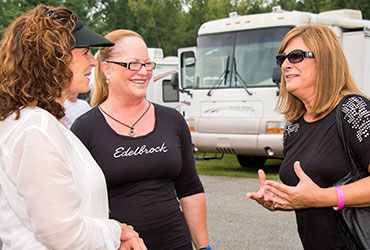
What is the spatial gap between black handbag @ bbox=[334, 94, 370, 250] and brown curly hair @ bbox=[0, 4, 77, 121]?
1.37m

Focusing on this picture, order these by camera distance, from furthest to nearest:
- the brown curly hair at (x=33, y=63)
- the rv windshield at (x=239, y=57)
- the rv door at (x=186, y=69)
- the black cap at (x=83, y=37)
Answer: the rv door at (x=186, y=69) → the rv windshield at (x=239, y=57) → the black cap at (x=83, y=37) → the brown curly hair at (x=33, y=63)

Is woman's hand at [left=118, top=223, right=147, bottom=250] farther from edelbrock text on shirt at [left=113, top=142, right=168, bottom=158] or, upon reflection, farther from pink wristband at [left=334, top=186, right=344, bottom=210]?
pink wristband at [left=334, top=186, right=344, bottom=210]

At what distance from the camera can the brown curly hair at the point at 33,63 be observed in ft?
5.76

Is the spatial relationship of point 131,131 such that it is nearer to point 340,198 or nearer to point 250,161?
point 340,198

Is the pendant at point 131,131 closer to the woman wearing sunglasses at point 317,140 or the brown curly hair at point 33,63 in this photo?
the woman wearing sunglasses at point 317,140

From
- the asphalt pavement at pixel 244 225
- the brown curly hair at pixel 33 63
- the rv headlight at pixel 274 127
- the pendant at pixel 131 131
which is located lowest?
the asphalt pavement at pixel 244 225

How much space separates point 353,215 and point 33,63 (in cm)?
160

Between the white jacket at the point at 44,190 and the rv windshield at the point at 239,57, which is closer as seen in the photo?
the white jacket at the point at 44,190

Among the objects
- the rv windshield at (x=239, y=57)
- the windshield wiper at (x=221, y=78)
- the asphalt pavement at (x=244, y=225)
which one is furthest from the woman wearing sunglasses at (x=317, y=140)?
the windshield wiper at (x=221, y=78)

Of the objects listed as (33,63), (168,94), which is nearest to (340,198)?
(33,63)

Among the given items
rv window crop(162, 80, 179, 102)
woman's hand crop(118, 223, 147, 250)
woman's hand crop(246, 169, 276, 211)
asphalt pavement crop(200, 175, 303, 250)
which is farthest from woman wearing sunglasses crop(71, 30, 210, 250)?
rv window crop(162, 80, 179, 102)

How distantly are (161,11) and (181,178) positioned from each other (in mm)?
49244

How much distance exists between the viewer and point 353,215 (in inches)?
90.4

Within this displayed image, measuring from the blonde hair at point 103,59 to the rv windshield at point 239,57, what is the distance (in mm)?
6479
